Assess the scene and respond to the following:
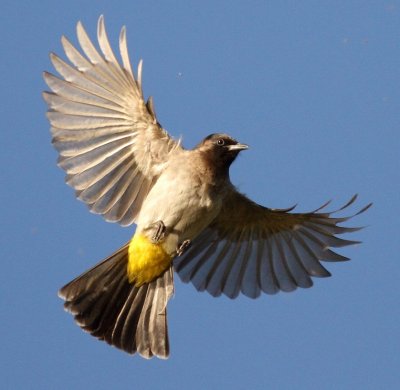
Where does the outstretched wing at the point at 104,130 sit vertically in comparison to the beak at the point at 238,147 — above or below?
below

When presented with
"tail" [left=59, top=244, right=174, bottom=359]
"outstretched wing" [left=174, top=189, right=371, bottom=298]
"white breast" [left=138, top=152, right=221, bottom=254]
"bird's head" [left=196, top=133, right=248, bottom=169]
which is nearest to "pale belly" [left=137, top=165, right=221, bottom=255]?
"white breast" [left=138, top=152, right=221, bottom=254]

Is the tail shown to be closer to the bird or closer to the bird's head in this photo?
the bird

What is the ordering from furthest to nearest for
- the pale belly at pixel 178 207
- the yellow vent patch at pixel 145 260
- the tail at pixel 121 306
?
the tail at pixel 121 306 < the yellow vent patch at pixel 145 260 < the pale belly at pixel 178 207

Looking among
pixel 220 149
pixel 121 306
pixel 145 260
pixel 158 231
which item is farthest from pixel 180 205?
pixel 121 306

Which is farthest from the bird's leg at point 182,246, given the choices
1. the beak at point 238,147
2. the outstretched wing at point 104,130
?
the beak at point 238,147

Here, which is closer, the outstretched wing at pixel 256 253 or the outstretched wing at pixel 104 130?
the outstretched wing at pixel 104 130

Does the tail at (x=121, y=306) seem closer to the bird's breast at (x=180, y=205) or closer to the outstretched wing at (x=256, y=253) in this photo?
the bird's breast at (x=180, y=205)

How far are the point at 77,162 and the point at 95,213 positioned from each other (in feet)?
1.60

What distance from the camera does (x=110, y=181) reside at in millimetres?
12195

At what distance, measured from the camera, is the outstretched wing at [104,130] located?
11.8m

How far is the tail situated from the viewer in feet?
39.2

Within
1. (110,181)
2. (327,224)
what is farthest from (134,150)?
(327,224)

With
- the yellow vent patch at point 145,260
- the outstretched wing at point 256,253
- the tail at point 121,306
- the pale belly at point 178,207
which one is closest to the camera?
the pale belly at point 178,207

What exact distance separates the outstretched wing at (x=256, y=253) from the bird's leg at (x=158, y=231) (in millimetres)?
1182
